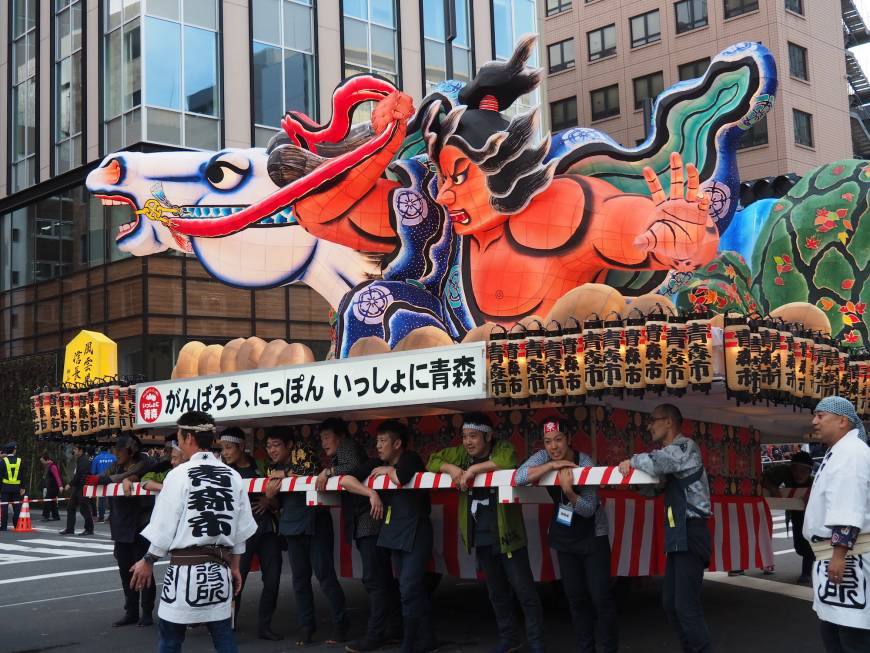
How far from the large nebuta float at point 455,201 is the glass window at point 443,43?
1982 cm

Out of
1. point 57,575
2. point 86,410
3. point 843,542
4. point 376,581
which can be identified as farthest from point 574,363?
point 57,575

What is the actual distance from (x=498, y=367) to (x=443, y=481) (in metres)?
1.04

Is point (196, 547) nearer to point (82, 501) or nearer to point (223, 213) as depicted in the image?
point (223, 213)

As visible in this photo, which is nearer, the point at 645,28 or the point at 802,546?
the point at 802,546

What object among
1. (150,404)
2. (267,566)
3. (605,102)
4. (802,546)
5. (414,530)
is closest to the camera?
(414,530)

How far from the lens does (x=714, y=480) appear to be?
1096 cm

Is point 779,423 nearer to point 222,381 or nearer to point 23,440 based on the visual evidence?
point 222,381

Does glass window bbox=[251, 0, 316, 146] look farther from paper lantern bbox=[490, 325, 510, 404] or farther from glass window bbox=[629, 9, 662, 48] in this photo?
paper lantern bbox=[490, 325, 510, 404]

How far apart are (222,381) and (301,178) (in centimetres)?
354

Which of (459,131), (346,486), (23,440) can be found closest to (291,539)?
(346,486)

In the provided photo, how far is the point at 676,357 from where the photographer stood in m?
8.16

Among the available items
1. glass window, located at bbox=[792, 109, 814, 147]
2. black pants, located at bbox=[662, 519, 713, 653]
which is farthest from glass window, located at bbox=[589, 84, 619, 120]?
black pants, located at bbox=[662, 519, 713, 653]

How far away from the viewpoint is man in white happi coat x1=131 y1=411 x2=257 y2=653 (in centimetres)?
673

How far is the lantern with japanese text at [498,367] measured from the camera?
28.5 feet
